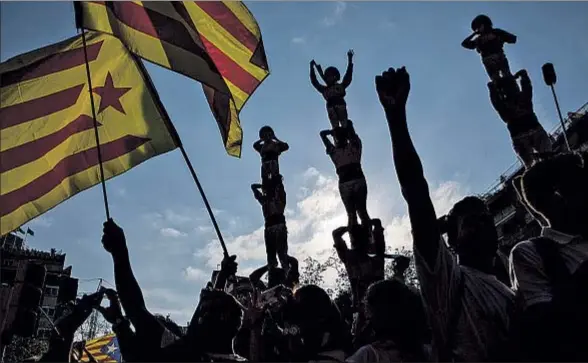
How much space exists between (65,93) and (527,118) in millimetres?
5050

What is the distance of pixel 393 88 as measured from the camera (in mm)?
2238

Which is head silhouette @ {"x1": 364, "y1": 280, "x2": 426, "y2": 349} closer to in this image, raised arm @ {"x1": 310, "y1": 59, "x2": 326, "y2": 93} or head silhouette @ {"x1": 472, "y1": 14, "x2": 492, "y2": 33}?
head silhouette @ {"x1": 472, "y1": 14, "x2": 492, "y2": 33}

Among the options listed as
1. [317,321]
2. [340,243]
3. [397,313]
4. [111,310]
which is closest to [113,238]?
[111,310]

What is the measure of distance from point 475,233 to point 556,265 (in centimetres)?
36

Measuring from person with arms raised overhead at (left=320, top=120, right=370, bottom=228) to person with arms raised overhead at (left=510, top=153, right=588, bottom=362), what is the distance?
503cm

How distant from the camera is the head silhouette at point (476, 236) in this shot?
7.53 ft

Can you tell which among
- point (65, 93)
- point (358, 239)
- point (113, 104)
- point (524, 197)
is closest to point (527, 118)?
point (358, 239)

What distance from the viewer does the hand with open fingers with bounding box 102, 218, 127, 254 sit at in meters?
3.28

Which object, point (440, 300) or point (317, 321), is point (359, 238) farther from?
point (440, 300)

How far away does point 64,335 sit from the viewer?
3.44 m

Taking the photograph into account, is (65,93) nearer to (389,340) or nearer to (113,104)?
(113,104)

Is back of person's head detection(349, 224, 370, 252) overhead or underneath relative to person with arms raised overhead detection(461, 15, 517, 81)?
underneath

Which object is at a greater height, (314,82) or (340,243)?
(314,82)

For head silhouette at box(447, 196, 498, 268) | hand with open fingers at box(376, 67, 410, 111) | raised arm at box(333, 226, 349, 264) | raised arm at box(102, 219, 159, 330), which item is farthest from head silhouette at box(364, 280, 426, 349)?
raised arm at box(333, 226, 349, 264)
